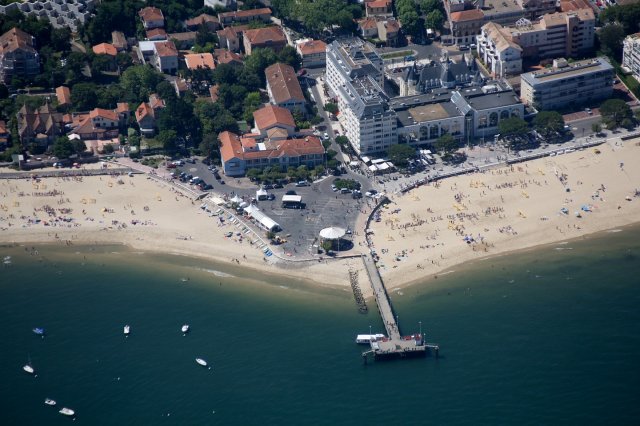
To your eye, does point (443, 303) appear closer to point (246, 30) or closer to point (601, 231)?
point (601, 231)

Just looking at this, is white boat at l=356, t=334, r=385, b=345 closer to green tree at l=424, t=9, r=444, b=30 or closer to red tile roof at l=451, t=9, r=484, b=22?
red tile roof at l=451, t=9, r=484, b=22

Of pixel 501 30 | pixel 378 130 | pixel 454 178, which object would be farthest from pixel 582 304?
pixel 501 30

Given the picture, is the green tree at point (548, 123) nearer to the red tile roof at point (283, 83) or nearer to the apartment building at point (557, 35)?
the apartment building at point (557, 35)

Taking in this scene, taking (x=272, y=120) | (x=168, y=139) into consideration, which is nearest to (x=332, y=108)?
(x=272, y=120)

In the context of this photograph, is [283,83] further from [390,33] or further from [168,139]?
[390,33]

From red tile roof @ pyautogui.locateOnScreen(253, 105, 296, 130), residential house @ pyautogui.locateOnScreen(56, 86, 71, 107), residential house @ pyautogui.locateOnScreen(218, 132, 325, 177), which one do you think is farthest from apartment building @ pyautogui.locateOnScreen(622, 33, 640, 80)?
residential house @ pyautogui.locateOnScreen(56, 86, 71, 107)
